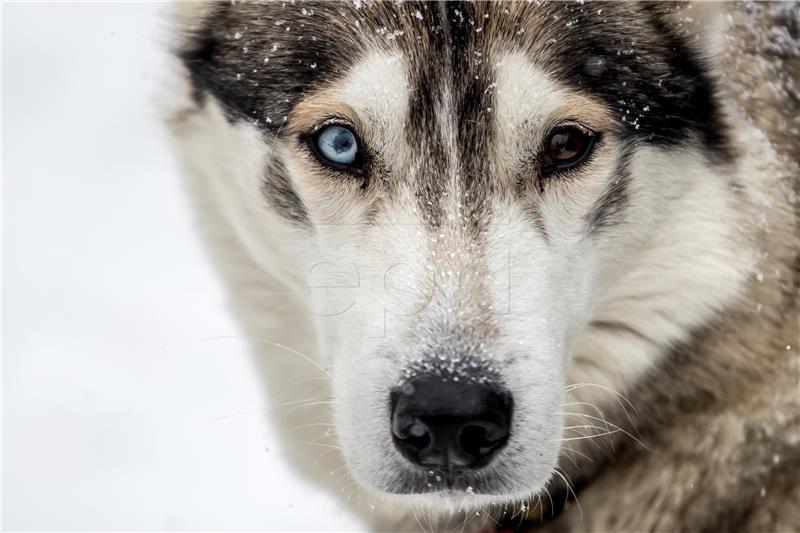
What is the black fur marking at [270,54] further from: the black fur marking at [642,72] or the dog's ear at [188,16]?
the black fur marking at [642,72]

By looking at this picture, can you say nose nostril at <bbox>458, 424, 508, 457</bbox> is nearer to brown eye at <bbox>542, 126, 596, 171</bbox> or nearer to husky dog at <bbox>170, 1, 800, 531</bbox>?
husky dog at <bbox>170, 1, 800, 531</bbox>

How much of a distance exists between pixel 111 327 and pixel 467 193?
3.11 meters

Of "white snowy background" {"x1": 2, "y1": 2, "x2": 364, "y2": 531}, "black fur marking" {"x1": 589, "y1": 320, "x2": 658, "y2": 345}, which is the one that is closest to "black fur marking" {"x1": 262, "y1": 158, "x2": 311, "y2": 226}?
"white snowy background" {"x1": 2, "y1": 2, "x2": 364, "y2": 531}

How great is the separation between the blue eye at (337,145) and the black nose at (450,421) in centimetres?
64

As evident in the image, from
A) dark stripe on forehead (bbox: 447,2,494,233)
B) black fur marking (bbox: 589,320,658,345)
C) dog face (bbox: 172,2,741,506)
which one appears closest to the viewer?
dog face (bbox: 172,2,741,506)

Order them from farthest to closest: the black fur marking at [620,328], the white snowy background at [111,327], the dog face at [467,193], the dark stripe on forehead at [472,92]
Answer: the white snowy background at [111,327]
the black fur marking at [620,328]
the dark stripe on forehead at [472,92]
the dog face at [467,193]

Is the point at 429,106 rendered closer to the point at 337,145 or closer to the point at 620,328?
the point at 337,145

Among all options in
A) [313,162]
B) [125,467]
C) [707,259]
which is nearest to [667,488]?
[707,259]

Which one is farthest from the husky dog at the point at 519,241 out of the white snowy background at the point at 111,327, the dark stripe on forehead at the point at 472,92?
the white snowy background at the point at 111,327

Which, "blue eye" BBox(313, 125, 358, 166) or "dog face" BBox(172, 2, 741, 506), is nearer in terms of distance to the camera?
"dog face" BBox(172, 2, 741, 506)

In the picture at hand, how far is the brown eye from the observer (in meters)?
2.48

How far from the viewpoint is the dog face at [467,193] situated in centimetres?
231

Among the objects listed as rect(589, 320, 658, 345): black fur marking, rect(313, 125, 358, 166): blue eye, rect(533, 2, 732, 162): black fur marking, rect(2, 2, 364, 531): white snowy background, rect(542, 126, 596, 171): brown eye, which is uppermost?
rect(533, 2, 732, 162): black fur marking

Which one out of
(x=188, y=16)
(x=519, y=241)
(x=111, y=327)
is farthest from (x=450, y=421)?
(x=111, y=327)
